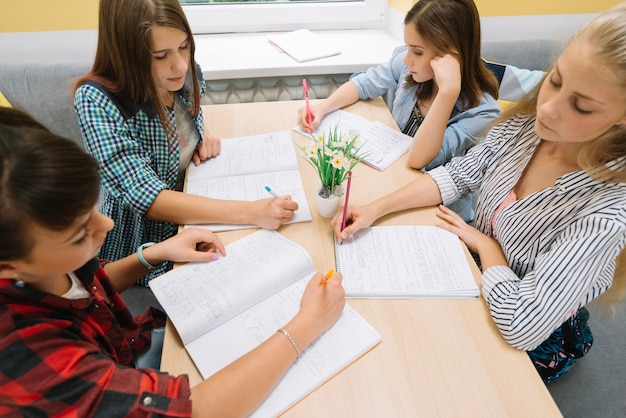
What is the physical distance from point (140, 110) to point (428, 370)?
94 centimetres

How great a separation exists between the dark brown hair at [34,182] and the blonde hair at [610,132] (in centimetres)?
91

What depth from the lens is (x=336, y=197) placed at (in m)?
1.04

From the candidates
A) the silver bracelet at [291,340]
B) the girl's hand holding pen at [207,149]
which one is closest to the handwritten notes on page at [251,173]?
the girl's hand holding pen at [207,149]

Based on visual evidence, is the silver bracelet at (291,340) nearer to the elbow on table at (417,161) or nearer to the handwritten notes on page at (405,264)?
the handwritten notes on page at (405,264)

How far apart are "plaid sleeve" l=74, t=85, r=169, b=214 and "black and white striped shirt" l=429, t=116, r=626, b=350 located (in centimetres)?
79

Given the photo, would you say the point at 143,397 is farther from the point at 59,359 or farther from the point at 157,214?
the point at 157,214

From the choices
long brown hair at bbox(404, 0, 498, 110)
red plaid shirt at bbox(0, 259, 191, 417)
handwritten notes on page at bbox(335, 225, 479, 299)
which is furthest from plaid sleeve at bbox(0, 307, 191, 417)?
long brown hair at bbox(404, 0, 498, 110)

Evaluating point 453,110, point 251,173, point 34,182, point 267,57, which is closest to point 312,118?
point 251,173

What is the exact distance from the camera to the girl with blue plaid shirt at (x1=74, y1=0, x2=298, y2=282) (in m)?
1.02

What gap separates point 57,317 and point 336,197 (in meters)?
0.62

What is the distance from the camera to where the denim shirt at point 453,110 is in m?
1.36

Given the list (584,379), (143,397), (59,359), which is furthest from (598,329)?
(59,359)

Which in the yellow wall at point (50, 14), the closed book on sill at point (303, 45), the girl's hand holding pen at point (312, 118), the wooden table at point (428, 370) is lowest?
the wooden table at point (428, 370)

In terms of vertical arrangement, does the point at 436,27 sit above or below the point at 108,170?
above
